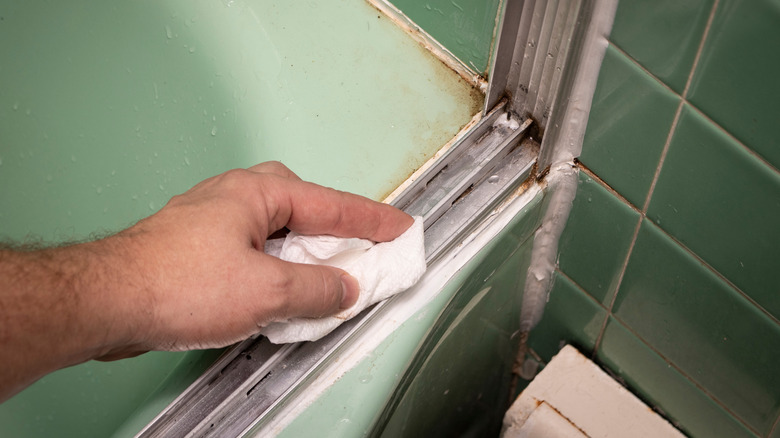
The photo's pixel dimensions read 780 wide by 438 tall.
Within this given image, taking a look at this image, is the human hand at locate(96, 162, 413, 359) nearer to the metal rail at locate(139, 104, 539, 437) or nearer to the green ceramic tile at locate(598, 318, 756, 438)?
the metal rail at locate(139, 104, 539, 437)

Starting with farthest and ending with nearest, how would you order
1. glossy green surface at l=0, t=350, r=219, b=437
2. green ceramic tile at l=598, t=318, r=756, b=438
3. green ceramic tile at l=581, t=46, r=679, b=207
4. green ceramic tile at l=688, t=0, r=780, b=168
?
glossy green surface at l=0, t=350, r=219, b=437 < green ceramic tile at l=598, t=318, r=756, b=438 < green ceramic tile at l=581, t=46, r=679, b=207 < green ceramic tile at l=688, t=0, r=780, b=168

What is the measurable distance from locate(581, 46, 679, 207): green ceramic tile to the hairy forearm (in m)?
0.42

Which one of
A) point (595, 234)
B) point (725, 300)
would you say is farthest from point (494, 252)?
point (725, 300)

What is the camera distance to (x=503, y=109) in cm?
73

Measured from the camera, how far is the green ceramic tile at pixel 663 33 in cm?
51

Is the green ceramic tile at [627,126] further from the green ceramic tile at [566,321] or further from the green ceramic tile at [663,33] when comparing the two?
the green ceramic tile at [566,321]

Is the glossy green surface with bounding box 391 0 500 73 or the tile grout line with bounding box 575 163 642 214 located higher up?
the glossy green surface with bounding box 391 0 500 73

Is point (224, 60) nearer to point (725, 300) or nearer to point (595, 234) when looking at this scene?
point (595, 234)

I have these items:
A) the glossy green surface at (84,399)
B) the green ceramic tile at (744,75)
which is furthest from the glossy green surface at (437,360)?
the glossy green surface at (84,399)

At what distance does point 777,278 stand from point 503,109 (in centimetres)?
29

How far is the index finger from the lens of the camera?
601 millimetres

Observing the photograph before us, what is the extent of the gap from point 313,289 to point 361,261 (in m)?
0.07

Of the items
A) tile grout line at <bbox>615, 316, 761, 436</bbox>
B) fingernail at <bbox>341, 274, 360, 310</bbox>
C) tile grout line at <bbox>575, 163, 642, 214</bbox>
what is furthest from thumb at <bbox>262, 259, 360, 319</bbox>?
tile grout line at <bbox>615, 316, 761, 436</bbox>

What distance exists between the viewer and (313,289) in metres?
0.57
